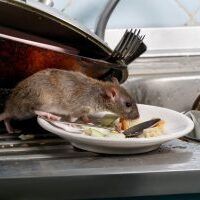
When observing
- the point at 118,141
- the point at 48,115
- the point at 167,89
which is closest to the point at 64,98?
the point at 48,115

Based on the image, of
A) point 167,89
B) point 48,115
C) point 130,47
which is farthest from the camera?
point 167,89

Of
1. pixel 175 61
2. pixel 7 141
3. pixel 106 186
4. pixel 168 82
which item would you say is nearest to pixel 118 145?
pixel 106 186

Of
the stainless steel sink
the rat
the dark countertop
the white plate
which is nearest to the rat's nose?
the rat

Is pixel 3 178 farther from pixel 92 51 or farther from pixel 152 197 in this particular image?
pixel 92 51

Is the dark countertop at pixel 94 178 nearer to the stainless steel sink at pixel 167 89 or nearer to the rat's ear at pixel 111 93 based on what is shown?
the rat's ear at pixel 111 93

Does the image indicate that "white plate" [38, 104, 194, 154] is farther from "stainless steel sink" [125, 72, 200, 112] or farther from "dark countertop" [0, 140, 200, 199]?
"stainless steel sink" [125, 72, 200, 112]

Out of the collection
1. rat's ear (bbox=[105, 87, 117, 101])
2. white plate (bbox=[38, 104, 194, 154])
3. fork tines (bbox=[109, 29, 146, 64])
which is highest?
fork tines (bbox=[109, 29, 146, 64])

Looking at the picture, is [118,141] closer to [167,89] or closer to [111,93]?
[111,93]

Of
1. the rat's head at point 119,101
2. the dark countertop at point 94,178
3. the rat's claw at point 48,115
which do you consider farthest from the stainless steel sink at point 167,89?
the dark countertop at point 94,178
